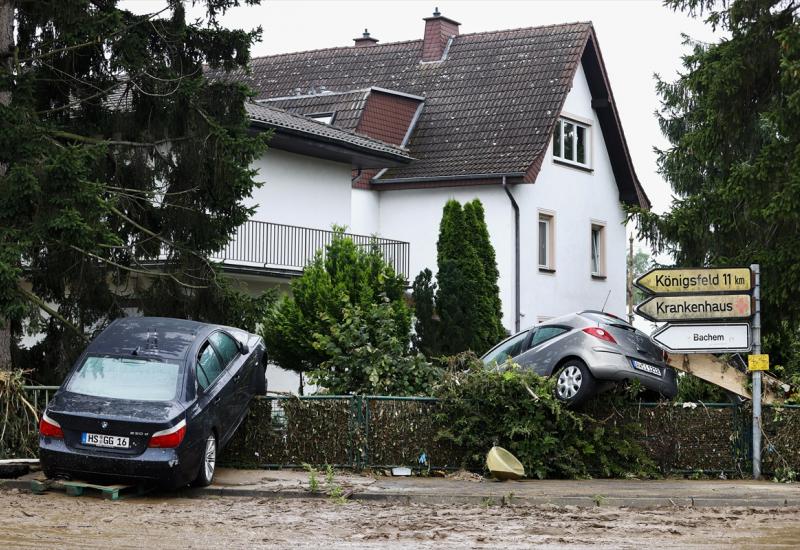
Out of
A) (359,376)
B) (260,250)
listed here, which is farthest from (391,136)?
(359,376)

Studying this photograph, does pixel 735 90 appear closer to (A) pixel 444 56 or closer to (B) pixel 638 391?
(B) pixel 638 391

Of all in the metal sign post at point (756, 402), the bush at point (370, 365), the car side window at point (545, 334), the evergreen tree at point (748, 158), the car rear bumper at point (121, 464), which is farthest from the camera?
the evergreen tree at point (748, 158)

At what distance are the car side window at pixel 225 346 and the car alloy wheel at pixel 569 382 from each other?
4064 millimetres

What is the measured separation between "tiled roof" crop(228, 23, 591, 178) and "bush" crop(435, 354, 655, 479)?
1866 cm

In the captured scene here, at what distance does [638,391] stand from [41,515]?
752 centimetres

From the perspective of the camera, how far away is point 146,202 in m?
20.0

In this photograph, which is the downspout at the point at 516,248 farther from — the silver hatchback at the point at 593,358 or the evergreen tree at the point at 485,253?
the silver hatchback at the point at 593,358

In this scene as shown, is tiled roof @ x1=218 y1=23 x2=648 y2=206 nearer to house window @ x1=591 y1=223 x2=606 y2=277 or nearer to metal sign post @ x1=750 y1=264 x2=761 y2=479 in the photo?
house window @ x1=591 y1=223 x2=606 y2=277

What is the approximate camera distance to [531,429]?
15.9 m

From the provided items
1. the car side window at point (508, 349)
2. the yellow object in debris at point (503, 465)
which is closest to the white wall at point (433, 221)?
the car side window at point (508, 349)

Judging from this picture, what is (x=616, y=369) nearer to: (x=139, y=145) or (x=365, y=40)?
(x=139, y=145)

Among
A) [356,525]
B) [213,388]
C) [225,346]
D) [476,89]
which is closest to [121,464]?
[213,388]

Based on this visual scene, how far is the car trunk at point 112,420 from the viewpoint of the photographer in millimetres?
13789

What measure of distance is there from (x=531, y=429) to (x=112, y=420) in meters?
5.11
